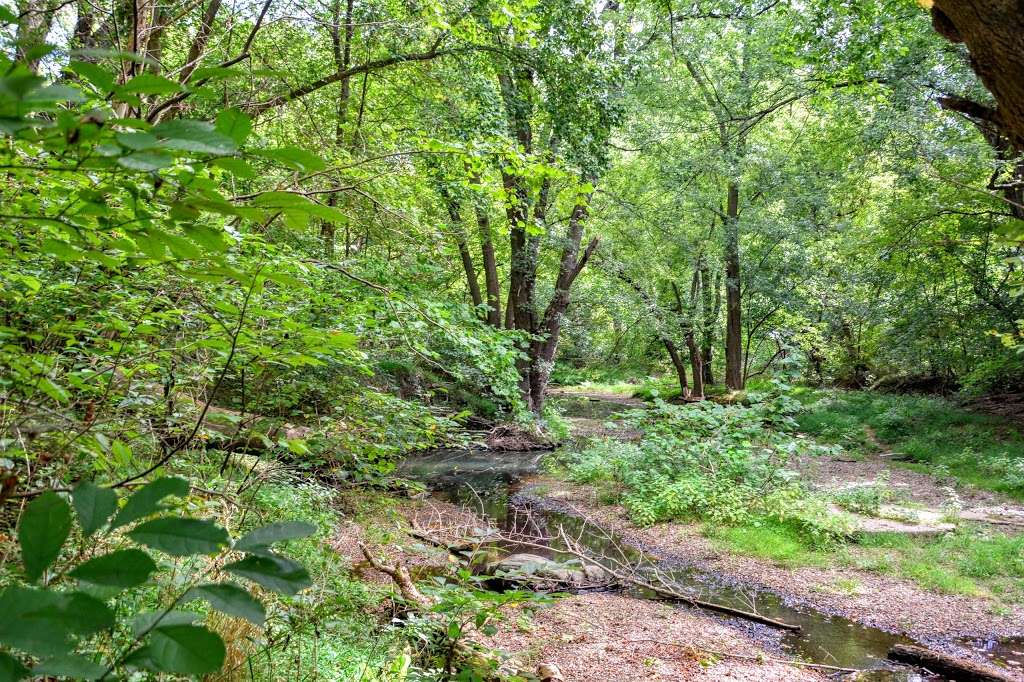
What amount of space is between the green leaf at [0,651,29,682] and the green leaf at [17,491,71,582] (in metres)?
0.07

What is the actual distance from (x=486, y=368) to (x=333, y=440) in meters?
1.28

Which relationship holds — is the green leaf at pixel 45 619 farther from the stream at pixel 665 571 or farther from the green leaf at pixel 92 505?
the stream at pixel 665 571

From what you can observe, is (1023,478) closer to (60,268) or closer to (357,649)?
(357,649)

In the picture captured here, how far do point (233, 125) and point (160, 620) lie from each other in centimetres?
56

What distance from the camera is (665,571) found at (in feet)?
22.6

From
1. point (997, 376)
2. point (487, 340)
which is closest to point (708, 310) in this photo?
point (997, 376)

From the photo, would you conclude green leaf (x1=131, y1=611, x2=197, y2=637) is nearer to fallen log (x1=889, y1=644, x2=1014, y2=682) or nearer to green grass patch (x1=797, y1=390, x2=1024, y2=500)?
fallen log (x1=889, y1=644, x2=1014, y2=682)

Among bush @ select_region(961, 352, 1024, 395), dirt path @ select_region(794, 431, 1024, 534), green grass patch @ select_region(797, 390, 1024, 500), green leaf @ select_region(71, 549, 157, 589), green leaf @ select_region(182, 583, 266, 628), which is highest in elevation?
bush @ select_region(961, 352, 1024, 395)

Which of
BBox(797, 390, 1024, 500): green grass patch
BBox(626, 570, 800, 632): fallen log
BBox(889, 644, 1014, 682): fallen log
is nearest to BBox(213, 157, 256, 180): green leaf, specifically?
BBox(889, 644, 1014, 682): fallen log

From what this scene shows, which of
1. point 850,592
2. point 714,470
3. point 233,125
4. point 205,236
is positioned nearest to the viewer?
point 233,125

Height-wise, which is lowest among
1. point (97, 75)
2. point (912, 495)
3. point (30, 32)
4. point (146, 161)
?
point (912, 495)

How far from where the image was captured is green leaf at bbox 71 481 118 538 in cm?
55

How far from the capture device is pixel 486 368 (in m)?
4.64

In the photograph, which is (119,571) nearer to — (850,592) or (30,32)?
(30,32)
